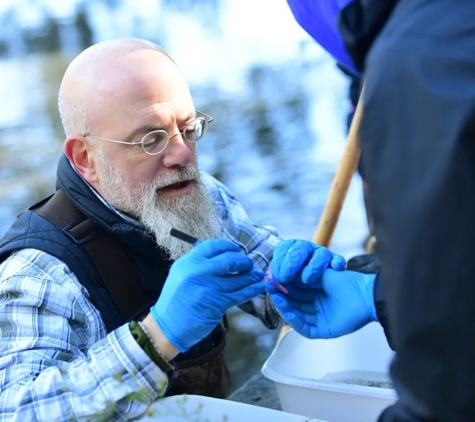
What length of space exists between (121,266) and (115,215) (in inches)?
5.7

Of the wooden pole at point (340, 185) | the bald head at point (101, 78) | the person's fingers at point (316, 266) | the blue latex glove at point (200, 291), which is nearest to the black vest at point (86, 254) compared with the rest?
the bald head at point (101, 78)

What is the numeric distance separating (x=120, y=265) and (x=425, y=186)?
1176 mm

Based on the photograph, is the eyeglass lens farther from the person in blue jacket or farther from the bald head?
the person in blue jacket

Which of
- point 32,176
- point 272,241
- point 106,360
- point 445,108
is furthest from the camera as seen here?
point 32,176

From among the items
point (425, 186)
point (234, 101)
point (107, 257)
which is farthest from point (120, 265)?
point (234, 101)

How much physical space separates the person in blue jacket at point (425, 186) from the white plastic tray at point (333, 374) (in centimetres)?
86

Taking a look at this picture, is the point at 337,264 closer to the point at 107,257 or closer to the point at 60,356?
the point at 107,257

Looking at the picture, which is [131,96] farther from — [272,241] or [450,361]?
[450,361]

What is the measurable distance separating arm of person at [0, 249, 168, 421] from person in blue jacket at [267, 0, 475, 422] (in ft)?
2.37

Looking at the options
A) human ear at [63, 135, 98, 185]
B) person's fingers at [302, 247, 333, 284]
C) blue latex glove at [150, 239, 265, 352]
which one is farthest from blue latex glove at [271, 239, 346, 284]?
human ear at [63, 135, 98, 185]

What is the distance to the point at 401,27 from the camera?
809 mm

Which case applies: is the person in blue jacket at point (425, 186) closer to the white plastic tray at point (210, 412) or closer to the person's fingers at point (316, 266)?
the white plastic tray at point (210, 412)

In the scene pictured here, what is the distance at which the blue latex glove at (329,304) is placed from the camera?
5.96ft

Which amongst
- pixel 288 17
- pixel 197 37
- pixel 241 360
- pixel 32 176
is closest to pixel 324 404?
pixel 241 360
